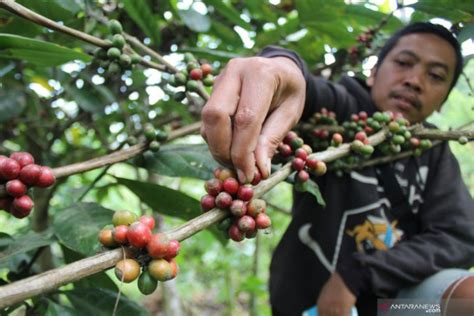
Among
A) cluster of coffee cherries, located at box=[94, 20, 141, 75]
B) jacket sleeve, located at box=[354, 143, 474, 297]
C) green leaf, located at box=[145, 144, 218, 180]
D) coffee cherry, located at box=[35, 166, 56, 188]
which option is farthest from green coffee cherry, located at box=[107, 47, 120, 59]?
jacket sleeve, located at box=[354, 143, 474, 297]

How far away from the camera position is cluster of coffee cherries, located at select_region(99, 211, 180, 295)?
605 mm

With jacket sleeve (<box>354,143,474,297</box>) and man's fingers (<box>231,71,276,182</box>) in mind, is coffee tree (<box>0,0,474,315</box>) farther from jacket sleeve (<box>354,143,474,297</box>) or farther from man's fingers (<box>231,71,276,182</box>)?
jacket sleeve (<box>354,143,474,297</box>)

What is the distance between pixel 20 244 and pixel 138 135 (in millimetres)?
770

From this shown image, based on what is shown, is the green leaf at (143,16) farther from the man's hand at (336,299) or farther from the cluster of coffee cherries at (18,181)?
the man's hand at (336,299)

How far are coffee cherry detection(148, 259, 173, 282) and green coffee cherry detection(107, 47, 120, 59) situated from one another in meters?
0.58

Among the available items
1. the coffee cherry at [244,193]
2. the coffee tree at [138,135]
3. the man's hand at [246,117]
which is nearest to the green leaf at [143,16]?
the coffee tree at [138,135]

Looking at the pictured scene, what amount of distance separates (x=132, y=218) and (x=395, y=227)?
121 cm

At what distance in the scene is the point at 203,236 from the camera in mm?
3225

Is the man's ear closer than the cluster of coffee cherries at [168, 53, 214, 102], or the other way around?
the cluster of coffee cherries at [168, 53, 214, 102]

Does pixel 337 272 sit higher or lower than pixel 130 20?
lower

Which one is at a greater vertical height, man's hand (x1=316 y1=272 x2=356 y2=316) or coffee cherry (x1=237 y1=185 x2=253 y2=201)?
coffee cherry (x1=237 y1=185 x2=253 y2=201)

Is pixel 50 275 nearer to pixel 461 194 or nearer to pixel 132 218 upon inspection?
pixel 132 218

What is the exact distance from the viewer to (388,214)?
1.59 m

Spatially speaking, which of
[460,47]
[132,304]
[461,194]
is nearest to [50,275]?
[132,304]
